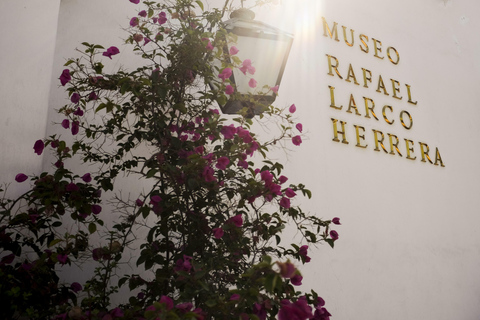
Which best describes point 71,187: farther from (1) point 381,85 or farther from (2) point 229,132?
(1) point 381,85

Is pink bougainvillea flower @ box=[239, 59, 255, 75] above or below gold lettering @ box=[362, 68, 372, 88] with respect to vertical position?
below

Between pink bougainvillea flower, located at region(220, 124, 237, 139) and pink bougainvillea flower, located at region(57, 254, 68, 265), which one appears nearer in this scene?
pink bougainvillea flower, located at region(57, 254, 68, 265)

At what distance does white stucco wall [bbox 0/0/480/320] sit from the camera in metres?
3.30

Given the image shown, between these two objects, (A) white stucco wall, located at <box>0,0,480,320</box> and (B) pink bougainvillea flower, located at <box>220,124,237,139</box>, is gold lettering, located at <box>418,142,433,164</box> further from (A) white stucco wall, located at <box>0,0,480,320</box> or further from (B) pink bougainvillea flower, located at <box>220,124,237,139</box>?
(B) pink bougainvillea flower, located at <box>220,124,237,139</box>

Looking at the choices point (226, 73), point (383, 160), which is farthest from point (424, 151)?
point (226, 73)

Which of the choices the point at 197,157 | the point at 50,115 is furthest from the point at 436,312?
the point at 50,115

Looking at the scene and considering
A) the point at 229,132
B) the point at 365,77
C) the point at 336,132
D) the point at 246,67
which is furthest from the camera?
the point at 365,77

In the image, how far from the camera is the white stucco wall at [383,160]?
330 centimetres

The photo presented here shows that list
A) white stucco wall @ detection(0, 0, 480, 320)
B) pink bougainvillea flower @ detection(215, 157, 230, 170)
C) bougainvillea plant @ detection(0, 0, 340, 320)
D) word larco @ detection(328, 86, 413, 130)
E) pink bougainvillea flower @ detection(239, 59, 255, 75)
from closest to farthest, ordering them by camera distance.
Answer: bougainvillea plant @ detection(0, 0, 340, 320) < pink bougainvillea flower @ detection(215, 157, 230, 170) < pink bougainvillea flower @ detection(239, 59, 255, 75) < white stucco wall @ detection(0, 0, 480, 320) < word larco @ detection(328, 86, 413, 130)

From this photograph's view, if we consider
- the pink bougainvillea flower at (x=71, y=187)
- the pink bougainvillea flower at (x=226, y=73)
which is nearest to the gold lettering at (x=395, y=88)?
the pink bougainvillea flower at (x=226, y=73)

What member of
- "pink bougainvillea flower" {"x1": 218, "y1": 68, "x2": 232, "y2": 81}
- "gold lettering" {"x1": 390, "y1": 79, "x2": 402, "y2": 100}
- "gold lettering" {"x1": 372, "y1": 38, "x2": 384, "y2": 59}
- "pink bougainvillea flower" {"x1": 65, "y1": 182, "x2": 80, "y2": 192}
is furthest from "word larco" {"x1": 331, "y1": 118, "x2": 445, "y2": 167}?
"pink bougainvillea flower" {"x1": 65, "y1": 182, "x2": 80, "y2": 192}

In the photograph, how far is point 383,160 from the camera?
12.8 feet

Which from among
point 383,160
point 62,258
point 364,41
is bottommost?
point 62,258

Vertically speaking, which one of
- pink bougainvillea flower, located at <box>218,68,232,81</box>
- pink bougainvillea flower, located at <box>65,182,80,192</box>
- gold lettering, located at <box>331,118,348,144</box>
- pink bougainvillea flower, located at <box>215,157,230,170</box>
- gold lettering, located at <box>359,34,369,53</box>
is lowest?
pink bougainvillea flower, located at <box>65,182,80,192</box>
